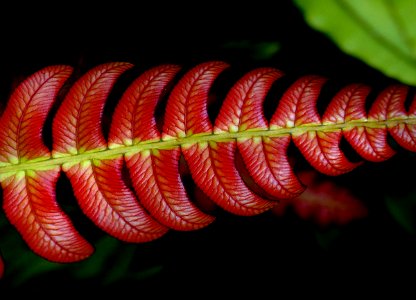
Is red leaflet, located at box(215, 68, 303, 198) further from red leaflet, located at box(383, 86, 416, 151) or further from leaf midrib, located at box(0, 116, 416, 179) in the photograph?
red leaflet, located at box(383, 86, 416, 151)

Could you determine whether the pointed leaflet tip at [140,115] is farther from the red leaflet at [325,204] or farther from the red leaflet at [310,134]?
the red leaflet at [325,204]

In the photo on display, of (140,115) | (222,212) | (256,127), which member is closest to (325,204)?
(222,212)

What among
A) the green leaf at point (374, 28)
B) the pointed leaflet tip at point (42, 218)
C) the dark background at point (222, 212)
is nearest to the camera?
the pointed leaflet tip at point (42, 218)

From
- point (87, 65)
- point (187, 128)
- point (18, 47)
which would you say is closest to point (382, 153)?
point (187, 128)

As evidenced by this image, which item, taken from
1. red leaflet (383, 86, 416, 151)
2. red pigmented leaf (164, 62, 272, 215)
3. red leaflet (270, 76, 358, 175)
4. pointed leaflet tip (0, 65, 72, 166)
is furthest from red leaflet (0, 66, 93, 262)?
red leaflet (383, 86, 416, 151)

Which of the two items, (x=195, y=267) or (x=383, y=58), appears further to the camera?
(x=195, y=267)

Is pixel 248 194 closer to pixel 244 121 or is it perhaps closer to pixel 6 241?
pixel 244 121

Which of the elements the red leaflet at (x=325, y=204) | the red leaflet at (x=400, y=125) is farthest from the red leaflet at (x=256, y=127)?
the red leaflet at (x=325, y=204)
